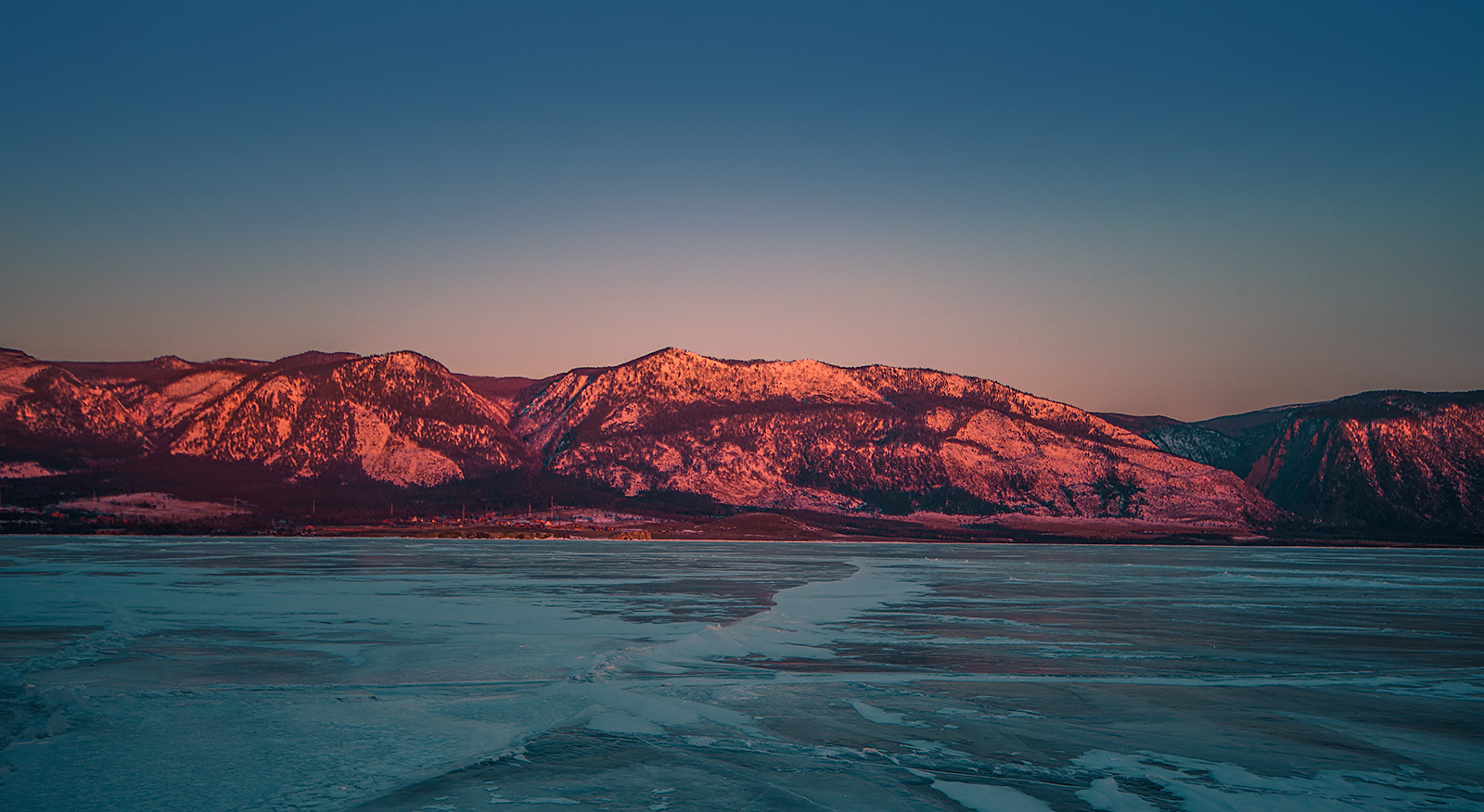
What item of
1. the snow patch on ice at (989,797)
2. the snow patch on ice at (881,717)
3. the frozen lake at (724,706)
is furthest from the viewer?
the snow patch on ice at (881,717)

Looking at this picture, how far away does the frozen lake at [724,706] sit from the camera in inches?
585

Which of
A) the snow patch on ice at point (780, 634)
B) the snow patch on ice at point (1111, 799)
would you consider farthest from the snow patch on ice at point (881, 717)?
the snow patch on ice at point (780, 634)

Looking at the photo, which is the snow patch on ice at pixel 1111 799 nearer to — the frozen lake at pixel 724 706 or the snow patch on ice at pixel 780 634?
the frozen lake at pixel 724 706

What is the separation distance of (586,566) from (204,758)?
65.7 m

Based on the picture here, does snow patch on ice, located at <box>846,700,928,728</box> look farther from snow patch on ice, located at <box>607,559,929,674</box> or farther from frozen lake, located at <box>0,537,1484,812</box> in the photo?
snow patch on ice, located at <box>607,559,929,674</box>

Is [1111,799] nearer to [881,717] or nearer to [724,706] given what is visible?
[881,717]

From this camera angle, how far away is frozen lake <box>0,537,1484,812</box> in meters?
14.9

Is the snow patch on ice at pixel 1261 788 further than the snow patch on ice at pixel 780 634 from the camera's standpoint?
No

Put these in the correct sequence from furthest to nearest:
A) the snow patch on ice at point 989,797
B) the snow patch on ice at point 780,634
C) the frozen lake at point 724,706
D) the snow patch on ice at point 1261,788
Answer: the snow patch on ice at point 780,634
the frozen lake at point 724,706
the snow patch on ice at point 1261,788
the snow patch on ice at point 989,797

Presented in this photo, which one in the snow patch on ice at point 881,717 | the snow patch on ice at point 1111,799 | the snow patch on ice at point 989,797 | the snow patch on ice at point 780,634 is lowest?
the snow patch on ice at point 780,634

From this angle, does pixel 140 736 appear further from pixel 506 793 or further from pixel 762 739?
pixel 762 739

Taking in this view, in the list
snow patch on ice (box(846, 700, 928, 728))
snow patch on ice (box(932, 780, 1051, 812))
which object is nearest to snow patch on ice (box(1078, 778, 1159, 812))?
snow patch on ice (box(932, 780, 1051, 812))

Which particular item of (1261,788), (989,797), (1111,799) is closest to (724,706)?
(989,797)

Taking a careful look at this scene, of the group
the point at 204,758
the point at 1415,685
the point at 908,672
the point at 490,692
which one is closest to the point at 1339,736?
the point at 1415,685
